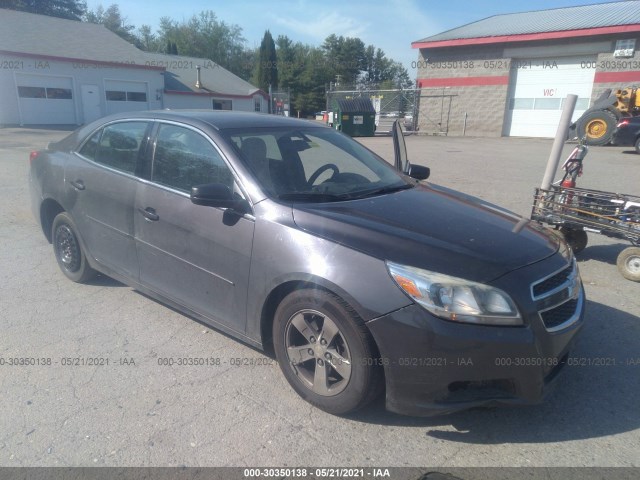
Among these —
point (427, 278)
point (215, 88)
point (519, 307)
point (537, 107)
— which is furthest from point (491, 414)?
point (215, 88)

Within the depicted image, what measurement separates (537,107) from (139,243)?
28064 millimetres

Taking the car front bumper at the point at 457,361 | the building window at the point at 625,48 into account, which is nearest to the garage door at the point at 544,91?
the building window at the point at 625,48

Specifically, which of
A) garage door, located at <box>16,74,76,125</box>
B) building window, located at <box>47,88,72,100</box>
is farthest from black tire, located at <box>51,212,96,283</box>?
building window, located at <box>47,88,72,100</box>

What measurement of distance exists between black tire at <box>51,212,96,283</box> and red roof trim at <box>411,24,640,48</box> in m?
27.4

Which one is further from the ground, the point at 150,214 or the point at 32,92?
the point at 32,92

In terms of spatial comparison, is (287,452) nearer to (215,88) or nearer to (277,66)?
(215,88)

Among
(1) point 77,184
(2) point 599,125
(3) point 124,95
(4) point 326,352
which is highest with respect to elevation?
(3) point 124,95

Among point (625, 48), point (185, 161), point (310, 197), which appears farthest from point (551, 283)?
point (625, 48)

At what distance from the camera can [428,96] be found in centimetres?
3053

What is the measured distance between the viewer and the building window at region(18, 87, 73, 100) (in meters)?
27.4

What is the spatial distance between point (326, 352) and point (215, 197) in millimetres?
1162

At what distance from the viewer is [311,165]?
3.75 metres

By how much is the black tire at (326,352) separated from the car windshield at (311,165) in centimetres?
76

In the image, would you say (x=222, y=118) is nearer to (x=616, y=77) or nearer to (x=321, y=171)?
→ (x=321, y=171)
